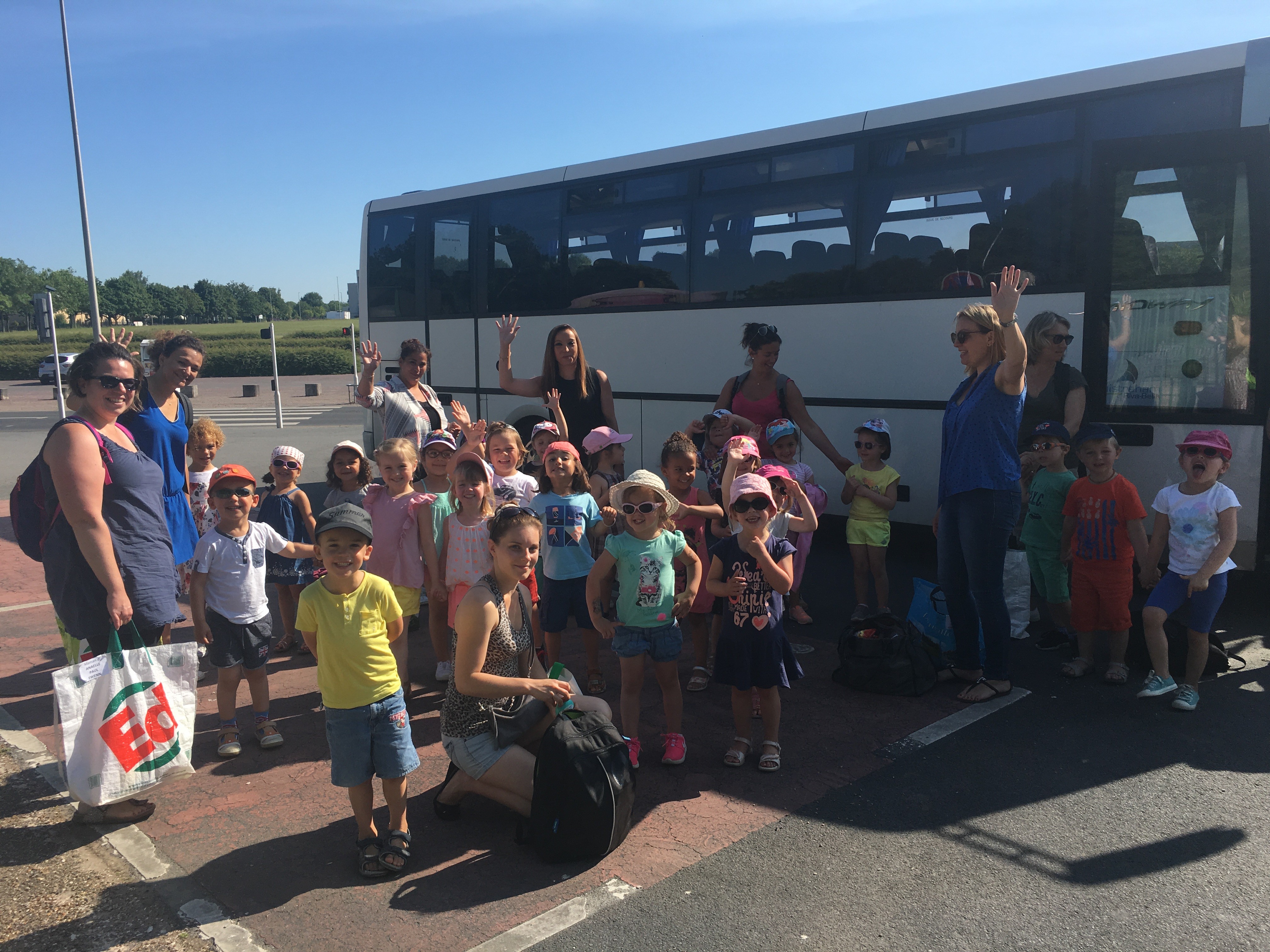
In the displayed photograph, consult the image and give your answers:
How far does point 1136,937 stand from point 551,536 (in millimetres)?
3225

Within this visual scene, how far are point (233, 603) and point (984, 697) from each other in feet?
12.9

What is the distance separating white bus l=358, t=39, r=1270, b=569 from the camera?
6.32 meters

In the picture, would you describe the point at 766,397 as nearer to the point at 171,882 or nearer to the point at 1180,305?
the point at 1180,305

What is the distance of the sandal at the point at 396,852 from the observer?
132 inches

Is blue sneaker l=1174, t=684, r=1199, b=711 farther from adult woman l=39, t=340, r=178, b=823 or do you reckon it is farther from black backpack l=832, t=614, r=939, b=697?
adult woman l=39, t=340, r=178, b=823

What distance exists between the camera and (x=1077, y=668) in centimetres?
533

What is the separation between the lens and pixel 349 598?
3.53m

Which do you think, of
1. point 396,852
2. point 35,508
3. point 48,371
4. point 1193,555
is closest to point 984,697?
point 1193,555

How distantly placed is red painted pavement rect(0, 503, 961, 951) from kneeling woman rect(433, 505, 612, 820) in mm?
208

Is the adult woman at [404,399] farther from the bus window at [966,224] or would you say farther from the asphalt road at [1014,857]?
the bus window at [966,224]

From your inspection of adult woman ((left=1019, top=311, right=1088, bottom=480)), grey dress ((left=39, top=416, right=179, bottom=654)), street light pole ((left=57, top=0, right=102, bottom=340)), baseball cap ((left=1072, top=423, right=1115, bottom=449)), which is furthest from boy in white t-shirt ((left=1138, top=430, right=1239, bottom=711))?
street light pole ((left=57, top=0, right=102, bottom=340))

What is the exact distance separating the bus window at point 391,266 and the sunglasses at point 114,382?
8.66 metres

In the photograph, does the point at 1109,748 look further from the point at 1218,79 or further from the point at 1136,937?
the point at 1218,79

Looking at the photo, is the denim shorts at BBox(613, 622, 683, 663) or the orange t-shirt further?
the orange t-shirt
